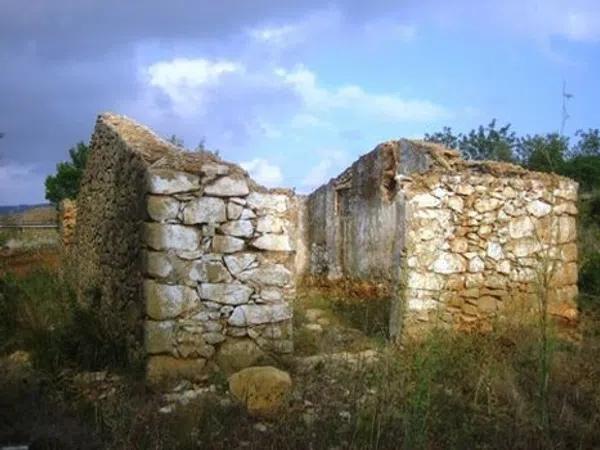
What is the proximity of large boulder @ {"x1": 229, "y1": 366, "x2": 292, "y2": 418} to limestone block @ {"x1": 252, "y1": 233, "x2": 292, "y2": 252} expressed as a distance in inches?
50.0

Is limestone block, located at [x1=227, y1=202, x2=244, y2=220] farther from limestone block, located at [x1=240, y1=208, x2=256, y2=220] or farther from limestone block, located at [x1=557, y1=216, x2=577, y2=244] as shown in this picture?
limestone block, located at [x1=557, y1=216, x2=577, y2=244]

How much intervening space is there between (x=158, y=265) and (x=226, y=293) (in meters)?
0.73

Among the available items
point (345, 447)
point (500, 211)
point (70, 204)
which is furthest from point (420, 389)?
point (70, 204)

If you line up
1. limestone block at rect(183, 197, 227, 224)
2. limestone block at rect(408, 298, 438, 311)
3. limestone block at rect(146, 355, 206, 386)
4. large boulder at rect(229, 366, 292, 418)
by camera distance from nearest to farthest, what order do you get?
large boulder at rect(229, 366, 292, 418) → limestone block at rect(146, 355, 206, 386) → limestone block at rect(183, 197, 227, 224) → limestone block at rect(408, 298, 438, 311)

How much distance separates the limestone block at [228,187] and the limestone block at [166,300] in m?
0.98

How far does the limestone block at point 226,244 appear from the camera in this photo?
21.9ft

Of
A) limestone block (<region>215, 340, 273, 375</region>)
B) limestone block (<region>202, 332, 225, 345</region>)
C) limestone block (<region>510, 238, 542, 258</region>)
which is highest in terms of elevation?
limestone block (<region>510, 238, 542, 258</region>)

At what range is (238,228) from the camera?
6.77 m

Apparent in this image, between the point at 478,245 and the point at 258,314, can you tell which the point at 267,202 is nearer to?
the point at 258,314

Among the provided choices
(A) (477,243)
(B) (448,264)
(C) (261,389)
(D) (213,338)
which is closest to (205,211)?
(D) (213,338)

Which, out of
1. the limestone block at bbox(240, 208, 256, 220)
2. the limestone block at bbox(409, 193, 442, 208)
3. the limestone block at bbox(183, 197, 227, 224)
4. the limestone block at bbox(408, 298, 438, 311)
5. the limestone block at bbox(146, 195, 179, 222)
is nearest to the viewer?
the limestone block at bbox(146, 195, 179, 222)

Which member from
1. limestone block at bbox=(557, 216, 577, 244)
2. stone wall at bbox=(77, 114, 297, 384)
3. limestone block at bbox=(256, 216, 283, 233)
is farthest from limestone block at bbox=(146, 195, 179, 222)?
limestone block at bbox=(557, 216, 577, 244)

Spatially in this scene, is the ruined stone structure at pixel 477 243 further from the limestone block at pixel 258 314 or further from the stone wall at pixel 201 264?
the stone wall at pixel 201 264

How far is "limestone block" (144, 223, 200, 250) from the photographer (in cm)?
645
